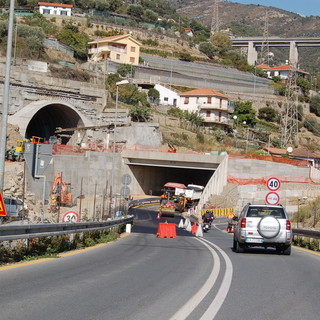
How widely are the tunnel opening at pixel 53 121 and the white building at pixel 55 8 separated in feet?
206

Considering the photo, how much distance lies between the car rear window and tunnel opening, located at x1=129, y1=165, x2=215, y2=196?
49.6 metres

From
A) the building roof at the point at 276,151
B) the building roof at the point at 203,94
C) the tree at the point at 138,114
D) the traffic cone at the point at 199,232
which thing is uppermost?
the building roof at the point at 203,94

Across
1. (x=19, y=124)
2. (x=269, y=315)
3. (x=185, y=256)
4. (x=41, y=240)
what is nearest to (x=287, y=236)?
(x=185, y=256)

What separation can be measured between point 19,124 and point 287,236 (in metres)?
48.5

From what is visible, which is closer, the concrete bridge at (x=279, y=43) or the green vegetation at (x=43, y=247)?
the green vegetation at (x=43, y=247)

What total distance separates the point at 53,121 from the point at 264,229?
59.8 metres

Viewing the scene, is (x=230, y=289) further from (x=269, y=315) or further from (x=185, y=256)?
(x=185, y=256)

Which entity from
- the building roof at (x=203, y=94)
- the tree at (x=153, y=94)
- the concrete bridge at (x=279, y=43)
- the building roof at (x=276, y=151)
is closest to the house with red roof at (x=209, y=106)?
the building roof at (x=203, y=94)

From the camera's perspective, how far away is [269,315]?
8.90m

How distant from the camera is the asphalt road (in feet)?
28.9

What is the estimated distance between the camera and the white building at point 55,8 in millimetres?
135875

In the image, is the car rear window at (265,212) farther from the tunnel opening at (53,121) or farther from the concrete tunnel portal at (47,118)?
the tunnel opening at (53,121)

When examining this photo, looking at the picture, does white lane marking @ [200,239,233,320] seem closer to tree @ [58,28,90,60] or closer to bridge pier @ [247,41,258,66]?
tree @ [58,28,90,60]

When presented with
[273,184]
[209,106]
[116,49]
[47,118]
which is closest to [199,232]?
[273,184]
